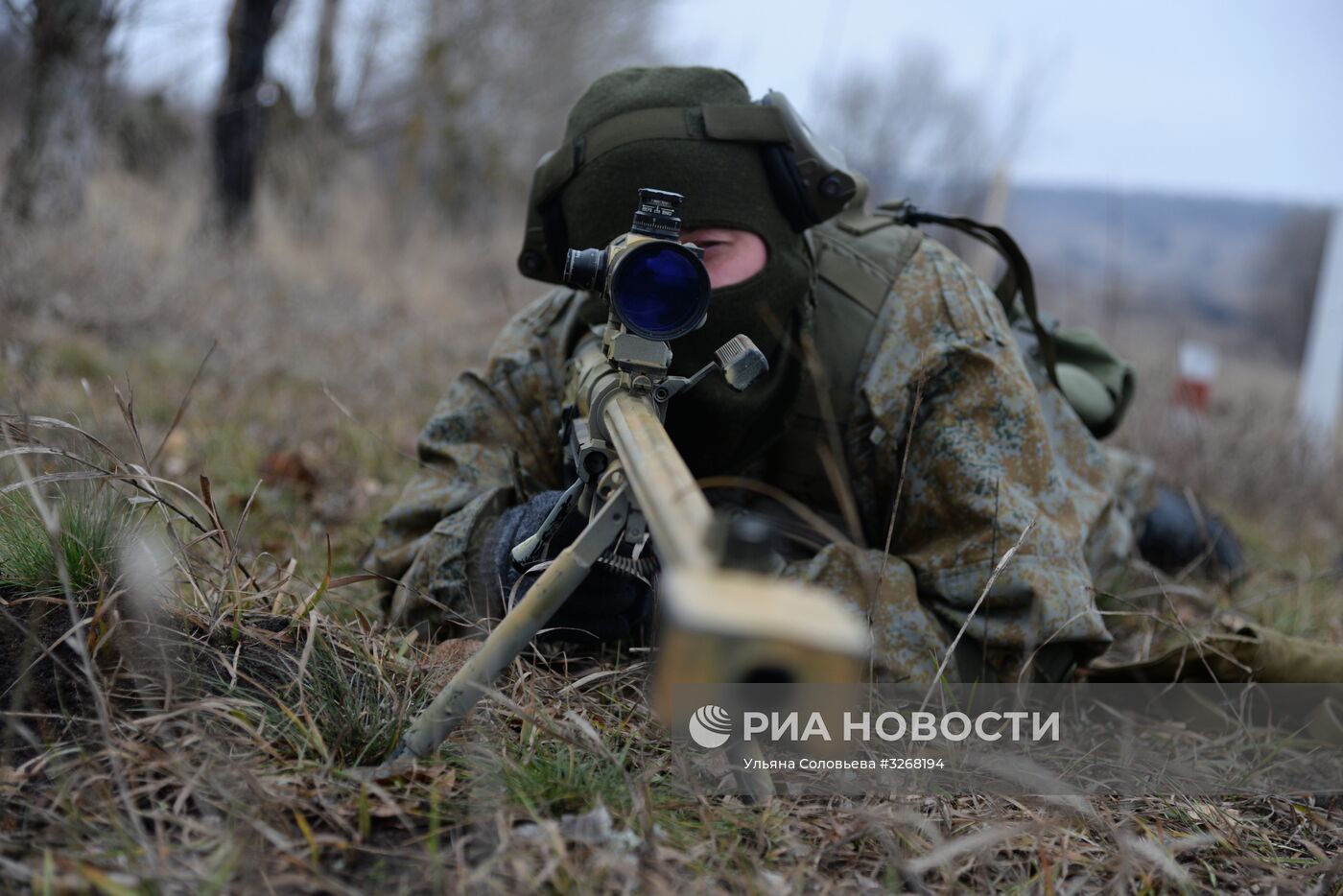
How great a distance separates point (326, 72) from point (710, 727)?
9.72 metres

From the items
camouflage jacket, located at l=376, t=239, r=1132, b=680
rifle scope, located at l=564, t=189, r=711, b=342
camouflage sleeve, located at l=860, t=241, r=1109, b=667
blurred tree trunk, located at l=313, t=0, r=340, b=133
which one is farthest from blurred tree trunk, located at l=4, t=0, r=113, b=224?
rifle scope, located at l=564, t=189, r=711, b=342

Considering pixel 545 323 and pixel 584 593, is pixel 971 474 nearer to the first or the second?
pixel 584 593

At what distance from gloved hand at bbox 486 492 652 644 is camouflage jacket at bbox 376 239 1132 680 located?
113 millimetres

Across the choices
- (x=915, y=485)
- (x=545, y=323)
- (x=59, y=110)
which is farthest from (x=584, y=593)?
(x=59, y=110)

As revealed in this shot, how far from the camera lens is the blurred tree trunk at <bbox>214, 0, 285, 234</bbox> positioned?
7461mm

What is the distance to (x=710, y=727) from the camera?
1.67 meters

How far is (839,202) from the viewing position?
2227 mm

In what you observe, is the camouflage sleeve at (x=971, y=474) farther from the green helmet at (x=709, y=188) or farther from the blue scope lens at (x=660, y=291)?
the blue scope lens at (x=660, y=291)

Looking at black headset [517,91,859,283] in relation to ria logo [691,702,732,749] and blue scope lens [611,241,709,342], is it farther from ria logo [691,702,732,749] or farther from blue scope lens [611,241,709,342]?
ria logo [691,702,732,749]

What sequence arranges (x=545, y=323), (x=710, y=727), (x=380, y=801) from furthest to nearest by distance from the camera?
(x=545, y=323) < (x=710, y=727) < (x=380, y=801)

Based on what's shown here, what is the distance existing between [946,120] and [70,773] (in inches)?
996

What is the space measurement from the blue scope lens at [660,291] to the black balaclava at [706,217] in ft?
2.00

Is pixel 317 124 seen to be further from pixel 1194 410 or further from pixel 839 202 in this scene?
pixel 839 202

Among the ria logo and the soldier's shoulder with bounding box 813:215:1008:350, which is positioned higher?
the soldier's shoulder with bounding box 813:215:1008:350
